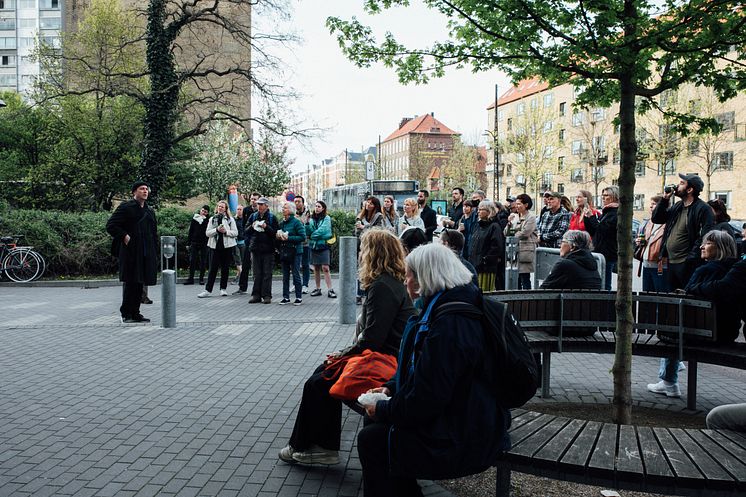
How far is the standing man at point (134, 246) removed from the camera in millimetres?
10992

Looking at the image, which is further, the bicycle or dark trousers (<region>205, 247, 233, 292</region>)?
the bicycle

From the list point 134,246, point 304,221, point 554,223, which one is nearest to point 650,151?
point 304,221

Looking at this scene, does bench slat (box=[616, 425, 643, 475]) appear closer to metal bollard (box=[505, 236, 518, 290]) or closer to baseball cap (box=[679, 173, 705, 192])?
baseball cap (box=[679, 173, 705, 192])

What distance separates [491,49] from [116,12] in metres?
30.6

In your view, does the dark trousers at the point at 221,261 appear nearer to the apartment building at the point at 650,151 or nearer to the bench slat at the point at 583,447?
the bench slat at the point at 583,447

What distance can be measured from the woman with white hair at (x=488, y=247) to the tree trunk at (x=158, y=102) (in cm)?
1621

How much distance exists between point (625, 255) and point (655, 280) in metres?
4.18

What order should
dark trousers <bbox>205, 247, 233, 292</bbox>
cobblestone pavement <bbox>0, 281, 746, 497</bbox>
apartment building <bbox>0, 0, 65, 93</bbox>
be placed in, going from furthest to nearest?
apartment building <bbox>0, 0, 65, 93</bbox>
dark trousers <bbox>205, 247, 233, 292</bbox>
cobblestone pavement <bbox>0, 281, 746, 497</bbox>

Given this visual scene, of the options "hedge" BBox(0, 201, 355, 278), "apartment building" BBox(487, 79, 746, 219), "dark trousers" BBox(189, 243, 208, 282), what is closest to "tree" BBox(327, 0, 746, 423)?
"dark trousers" BBox(189, 243, 208, 282)

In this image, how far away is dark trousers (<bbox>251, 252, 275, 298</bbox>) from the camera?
13.8 metres

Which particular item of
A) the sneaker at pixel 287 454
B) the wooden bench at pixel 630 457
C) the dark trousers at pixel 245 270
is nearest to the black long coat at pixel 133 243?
the dark trousers at pixel 245 270

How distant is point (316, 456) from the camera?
15.9 feet

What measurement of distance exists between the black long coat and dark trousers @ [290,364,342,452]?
22.4 feet

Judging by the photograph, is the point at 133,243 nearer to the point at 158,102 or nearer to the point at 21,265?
the point at 21,265
